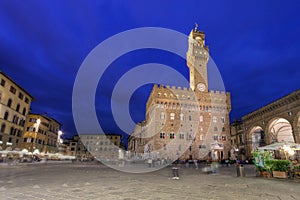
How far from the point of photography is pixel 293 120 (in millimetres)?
24844

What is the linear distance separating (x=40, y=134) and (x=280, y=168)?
48792 millimetres

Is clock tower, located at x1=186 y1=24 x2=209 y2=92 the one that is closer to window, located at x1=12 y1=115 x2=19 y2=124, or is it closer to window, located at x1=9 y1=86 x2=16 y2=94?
window, located at x1=9 y1=86 x2=16 y2=94

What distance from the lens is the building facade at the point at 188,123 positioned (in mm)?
38094

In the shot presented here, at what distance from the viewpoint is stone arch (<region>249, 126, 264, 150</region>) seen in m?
35.7

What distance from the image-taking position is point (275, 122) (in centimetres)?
3109

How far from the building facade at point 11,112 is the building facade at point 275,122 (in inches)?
1693

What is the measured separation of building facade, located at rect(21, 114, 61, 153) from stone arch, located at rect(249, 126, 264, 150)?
44719 millimetres

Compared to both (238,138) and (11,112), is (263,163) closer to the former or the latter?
(11,112)

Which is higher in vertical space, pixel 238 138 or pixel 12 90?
pixel 12 90

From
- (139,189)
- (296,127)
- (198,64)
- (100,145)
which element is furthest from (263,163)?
(100,145)

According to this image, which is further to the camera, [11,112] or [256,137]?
[256,137]

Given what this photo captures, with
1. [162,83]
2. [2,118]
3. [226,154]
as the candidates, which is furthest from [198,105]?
[2,118]

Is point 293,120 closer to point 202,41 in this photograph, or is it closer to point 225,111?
point 225,111

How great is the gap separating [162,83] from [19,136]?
101 ft
